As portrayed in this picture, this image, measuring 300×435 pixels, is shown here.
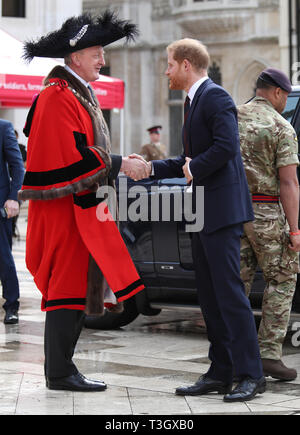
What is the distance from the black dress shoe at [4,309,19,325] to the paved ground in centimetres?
6

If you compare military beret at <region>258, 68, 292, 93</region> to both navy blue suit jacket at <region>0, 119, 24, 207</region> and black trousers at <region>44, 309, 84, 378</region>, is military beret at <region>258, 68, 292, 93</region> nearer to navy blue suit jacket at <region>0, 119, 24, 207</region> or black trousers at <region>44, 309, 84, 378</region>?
black trousers at <region>44, 309, 84, 378</region>

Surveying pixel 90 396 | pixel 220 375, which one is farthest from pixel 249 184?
pixel 90 396

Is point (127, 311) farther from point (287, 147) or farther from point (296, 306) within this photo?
point (287, 147)

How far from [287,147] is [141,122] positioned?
28357 mm

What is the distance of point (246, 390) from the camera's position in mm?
5766

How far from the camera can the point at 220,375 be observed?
19.7 ft

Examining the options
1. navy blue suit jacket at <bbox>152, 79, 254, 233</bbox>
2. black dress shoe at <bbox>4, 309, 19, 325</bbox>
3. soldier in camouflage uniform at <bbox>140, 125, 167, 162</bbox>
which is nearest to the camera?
navy blue suit jacket at <bbox>152, 79, 254, 233</bbox>

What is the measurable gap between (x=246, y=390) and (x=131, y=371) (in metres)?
1.16

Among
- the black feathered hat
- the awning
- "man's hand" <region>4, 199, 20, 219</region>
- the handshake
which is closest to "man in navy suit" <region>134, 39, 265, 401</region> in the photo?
the handshake

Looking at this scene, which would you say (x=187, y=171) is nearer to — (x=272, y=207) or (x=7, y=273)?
(x=272, y=207)

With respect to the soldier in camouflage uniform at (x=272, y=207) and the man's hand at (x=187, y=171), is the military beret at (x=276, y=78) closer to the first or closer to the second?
the soldier in camouflage uniform at (x=272, y=207)

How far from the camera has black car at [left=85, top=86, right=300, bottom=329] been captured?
8023 millimetres

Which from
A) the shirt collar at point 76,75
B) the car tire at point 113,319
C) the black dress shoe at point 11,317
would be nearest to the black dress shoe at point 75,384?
the shirt collar at point 76,75

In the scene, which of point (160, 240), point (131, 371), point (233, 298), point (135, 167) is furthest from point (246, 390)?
point (160, 240)
